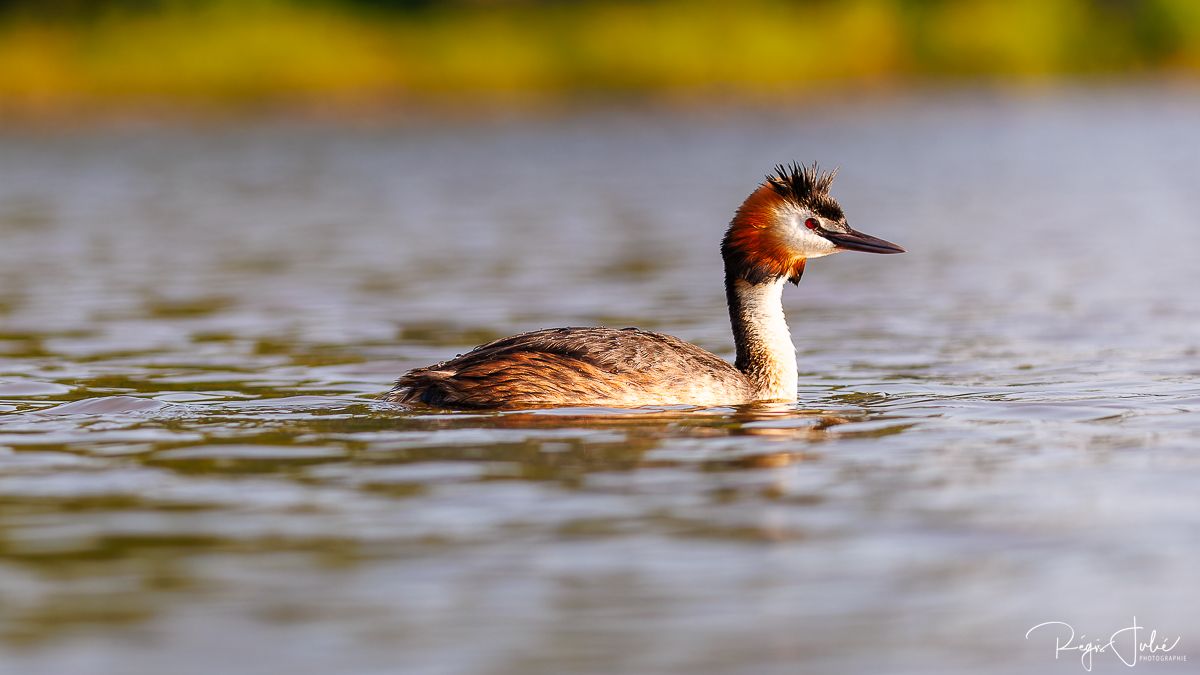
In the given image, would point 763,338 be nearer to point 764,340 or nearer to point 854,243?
point 764,340

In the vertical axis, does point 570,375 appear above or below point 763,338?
below

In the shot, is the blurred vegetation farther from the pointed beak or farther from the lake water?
the pointed beak

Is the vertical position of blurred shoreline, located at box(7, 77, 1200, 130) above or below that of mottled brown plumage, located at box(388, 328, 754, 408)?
above

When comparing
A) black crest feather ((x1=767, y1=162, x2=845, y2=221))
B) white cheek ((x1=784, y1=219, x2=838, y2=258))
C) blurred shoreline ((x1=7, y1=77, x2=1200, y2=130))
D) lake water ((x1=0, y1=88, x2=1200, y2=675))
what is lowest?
lake water ((x1=0, y1=88, x2=1200, y2=675))

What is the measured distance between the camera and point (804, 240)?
12211 mm

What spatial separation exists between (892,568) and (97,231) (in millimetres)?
21503

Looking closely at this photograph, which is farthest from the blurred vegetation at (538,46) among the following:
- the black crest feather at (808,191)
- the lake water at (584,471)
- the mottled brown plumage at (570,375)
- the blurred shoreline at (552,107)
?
the mottled brown plumage at (570,375)

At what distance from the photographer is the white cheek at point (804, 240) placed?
12195mm

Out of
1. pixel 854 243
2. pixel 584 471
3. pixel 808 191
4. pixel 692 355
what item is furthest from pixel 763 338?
pixel 584 471

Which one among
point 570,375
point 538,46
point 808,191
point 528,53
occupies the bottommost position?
point 570,375

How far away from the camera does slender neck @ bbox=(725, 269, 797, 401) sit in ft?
39.4

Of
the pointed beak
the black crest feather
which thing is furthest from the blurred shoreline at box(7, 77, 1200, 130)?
the pointed beak

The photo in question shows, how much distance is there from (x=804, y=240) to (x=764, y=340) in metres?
0.67

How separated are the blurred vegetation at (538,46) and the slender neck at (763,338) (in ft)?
147
